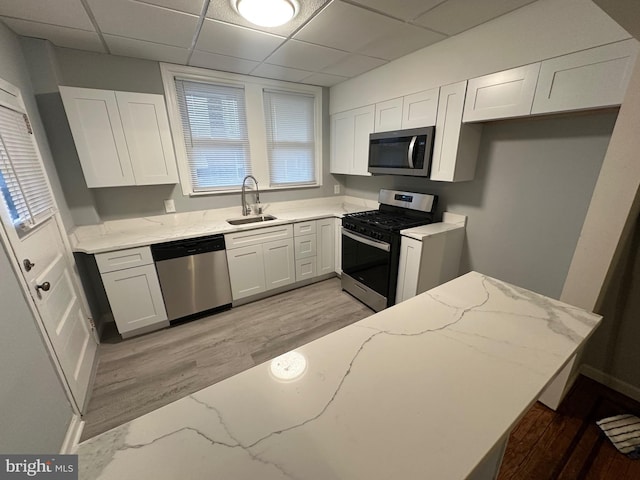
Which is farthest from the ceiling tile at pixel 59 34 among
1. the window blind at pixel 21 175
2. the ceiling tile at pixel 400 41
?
the ceiling tile at pixel 400 41

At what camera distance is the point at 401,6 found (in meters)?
1.62

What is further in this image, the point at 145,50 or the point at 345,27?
the point at 145,50

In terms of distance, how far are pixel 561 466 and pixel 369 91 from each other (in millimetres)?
3299

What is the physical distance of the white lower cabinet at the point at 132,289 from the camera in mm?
2164

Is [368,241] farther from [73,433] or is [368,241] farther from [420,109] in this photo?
[73,433]

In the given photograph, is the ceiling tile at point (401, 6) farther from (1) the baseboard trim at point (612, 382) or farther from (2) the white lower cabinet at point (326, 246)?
(1) the baseboard trim at point (612, 382)

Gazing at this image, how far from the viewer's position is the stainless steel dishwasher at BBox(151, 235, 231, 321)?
2385 millimetres

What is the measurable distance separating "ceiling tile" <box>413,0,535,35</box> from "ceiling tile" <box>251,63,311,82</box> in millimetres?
1398

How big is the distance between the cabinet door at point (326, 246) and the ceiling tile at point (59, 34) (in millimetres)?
2488

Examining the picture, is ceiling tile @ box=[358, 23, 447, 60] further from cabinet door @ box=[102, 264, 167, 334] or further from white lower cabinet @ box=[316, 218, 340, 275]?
cabinet door @ box=[102, 264, 167, 334]

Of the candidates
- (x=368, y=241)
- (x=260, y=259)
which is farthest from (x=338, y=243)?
(x=260, y=259)

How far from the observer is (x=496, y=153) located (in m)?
2.15

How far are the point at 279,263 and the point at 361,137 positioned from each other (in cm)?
178

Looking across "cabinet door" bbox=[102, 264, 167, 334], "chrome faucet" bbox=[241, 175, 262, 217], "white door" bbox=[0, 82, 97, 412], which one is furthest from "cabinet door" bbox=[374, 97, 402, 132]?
"white door" bbox=[0, 82, 97, 412]
